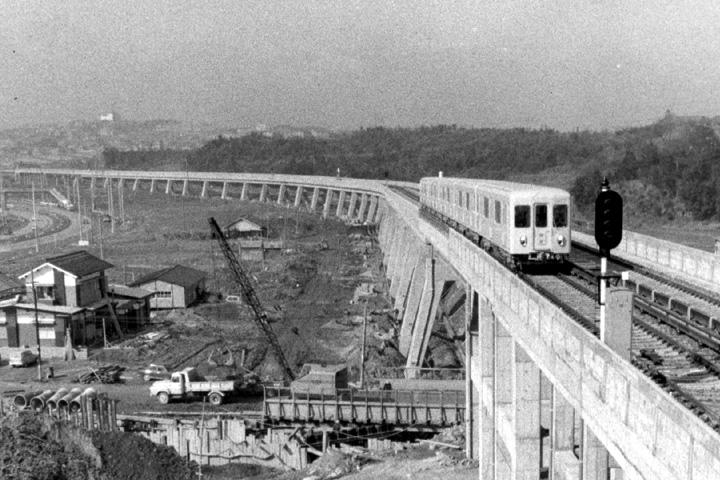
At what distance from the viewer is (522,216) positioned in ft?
66.5

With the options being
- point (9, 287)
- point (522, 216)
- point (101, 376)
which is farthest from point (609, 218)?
point (9, 287)

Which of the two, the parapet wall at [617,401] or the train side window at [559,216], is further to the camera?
the train side window at [559,216]

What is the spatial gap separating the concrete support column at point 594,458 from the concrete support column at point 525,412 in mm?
3052

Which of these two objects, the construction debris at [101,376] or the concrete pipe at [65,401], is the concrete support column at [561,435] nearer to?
the concrete pipe at [65,401]

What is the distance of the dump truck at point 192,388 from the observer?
31.7 metres

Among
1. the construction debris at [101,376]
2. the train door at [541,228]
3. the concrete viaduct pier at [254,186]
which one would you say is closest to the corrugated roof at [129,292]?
the construction debris at [101,376]

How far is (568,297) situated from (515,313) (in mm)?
2888

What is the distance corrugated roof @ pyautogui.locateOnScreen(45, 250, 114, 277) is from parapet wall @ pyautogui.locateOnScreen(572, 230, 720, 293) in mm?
31028

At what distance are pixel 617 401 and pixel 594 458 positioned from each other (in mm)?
3933

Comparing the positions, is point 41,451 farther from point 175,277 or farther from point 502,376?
point 175,277

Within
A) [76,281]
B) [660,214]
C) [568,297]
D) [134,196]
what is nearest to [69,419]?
[76,281]

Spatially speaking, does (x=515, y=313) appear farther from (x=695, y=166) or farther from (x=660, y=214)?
(x=695, y=166)

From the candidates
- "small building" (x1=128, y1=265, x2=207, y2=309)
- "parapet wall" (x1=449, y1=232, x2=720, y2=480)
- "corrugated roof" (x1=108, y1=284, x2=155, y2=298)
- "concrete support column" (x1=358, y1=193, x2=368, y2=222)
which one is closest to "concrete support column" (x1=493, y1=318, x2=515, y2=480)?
"parapet wall" (x1=449, y1=232, x2=720, y2=480)

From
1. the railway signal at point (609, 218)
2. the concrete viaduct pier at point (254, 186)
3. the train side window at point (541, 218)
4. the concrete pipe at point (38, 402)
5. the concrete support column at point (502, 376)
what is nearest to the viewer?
the railway signal at point (609, 218)
